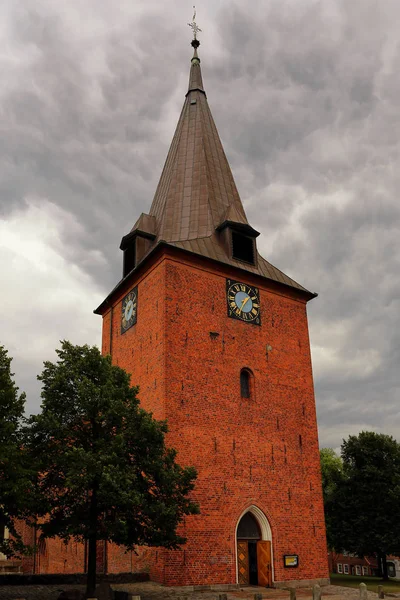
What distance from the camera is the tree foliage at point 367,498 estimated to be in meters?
29.6

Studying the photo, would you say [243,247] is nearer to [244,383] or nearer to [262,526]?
[244,383]

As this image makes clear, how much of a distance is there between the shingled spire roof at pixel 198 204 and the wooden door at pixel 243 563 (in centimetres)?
1159

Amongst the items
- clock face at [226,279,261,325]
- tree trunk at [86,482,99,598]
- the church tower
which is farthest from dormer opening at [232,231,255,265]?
tree trunk at [86,482,99,598]

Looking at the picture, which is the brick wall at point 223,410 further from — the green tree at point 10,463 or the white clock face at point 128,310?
the green tree at point 10,463

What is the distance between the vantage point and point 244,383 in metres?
24.0

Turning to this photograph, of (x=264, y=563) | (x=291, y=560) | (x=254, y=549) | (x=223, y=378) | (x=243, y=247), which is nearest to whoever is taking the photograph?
(x=264, y=563)

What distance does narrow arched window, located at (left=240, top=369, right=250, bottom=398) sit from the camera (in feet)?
77.7

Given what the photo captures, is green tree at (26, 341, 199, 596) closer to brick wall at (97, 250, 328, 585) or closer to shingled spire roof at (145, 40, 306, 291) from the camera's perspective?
brick wall at (97, 250, 328, 585)

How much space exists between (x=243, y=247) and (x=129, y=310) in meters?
6.21

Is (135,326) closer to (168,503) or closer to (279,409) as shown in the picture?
(279,409)

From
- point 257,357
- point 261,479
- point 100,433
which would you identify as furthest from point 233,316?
point 100,433

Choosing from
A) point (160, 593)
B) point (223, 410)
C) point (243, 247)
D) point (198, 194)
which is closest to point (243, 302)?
point (243, 247)

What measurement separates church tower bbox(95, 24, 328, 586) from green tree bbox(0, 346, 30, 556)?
5.84 meters

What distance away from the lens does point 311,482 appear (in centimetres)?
2386
